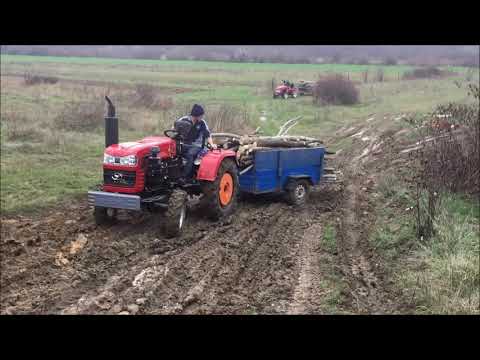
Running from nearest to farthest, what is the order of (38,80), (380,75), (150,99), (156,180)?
(156,180) < (150,99) < (380,75) < (38,80)

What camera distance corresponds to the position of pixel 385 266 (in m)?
7.12

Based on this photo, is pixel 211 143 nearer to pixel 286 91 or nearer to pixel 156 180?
pixel 156 180

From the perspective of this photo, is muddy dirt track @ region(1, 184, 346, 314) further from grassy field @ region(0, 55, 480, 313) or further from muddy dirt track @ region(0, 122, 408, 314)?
grassy field @ region(0, 55, 480, 313)

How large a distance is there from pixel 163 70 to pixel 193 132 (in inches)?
542

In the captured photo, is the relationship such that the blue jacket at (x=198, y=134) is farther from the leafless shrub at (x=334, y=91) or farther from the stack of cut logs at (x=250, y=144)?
the leafless shrub at (x=334, y=91)

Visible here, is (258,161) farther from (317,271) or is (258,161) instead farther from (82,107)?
(82,107)

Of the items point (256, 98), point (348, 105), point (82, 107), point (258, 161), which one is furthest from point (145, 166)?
point (348, 105)

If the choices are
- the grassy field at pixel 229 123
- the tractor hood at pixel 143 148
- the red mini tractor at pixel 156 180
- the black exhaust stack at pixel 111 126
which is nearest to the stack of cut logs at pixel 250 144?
the red mini tractor at pixel 156 180

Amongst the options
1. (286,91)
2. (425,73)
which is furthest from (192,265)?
(425,73)

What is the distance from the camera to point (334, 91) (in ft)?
72.1

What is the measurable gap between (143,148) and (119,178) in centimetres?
56

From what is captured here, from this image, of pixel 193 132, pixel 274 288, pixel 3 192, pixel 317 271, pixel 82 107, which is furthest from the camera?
pixel 82 107

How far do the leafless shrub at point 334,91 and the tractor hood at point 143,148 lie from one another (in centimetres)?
1328

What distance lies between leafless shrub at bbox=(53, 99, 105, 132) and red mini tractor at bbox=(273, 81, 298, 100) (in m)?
9.44
